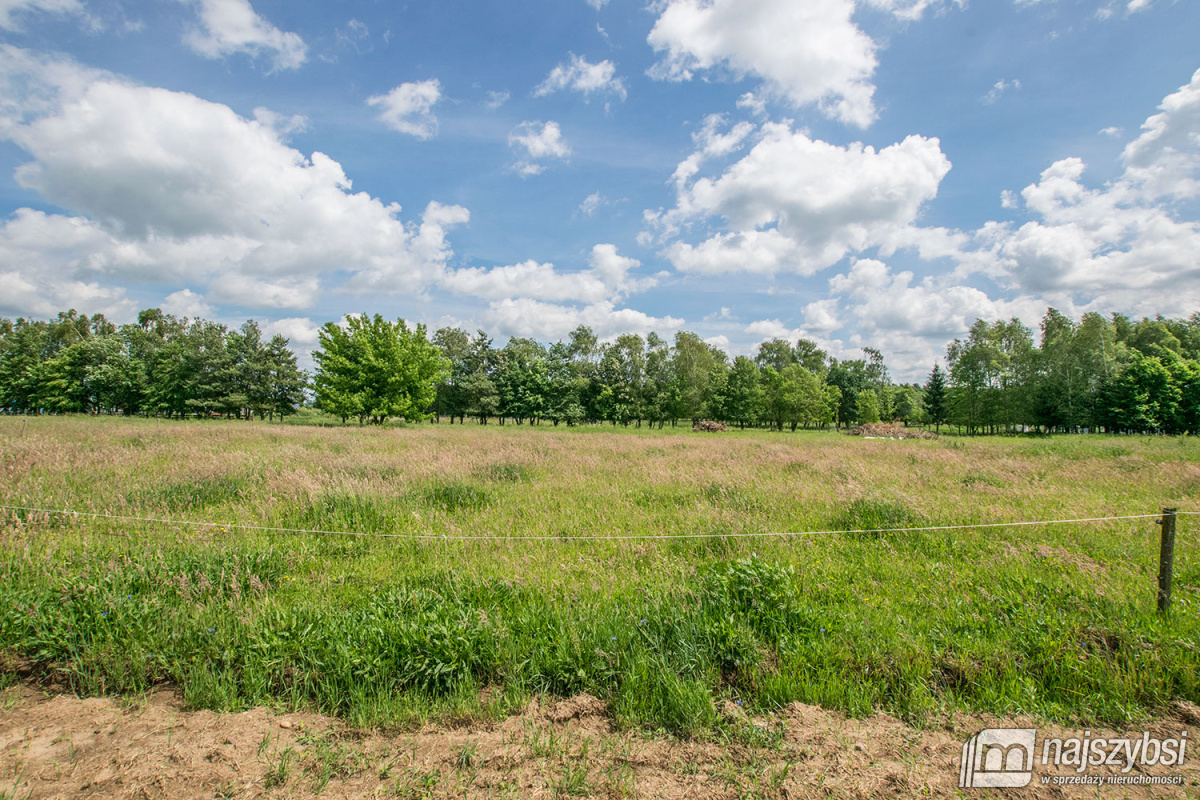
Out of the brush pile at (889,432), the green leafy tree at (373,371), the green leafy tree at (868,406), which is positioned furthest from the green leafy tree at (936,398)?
the green leafy tree at (373,371)

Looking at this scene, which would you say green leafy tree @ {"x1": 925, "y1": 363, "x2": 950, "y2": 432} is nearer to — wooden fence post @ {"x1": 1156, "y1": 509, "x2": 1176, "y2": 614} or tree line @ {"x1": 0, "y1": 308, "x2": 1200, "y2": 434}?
tree line @ {"x1": 0, "y1": 308, "x2": 1200, "y2": 434}

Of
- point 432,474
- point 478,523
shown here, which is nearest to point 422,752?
point 478,523

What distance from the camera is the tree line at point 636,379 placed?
48781mm

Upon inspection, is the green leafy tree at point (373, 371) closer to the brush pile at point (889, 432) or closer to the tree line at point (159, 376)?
the tree line at point (159, 376)

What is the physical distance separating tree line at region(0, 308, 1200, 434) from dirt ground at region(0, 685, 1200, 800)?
132 feet

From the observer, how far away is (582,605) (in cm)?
449

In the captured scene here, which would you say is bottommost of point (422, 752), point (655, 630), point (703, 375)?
point (422, 752)

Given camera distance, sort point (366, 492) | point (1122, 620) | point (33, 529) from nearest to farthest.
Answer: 1. point (1122, 620)
2. point (33, 529)
3. point (366, 492)

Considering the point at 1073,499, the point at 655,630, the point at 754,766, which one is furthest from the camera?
the point at 1073,499

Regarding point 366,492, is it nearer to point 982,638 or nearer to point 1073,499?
point 982,638

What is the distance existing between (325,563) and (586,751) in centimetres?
Answer: 431

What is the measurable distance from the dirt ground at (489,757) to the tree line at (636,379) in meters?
40.2

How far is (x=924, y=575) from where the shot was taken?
564 centimetres

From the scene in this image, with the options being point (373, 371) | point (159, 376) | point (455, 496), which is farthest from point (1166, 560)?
point (159, 376)
